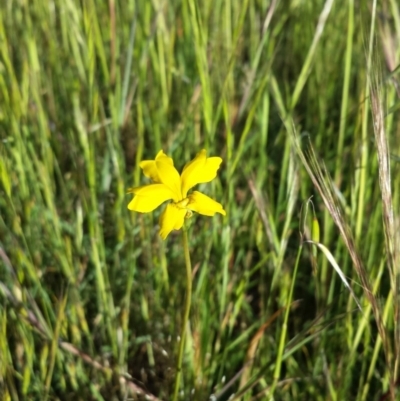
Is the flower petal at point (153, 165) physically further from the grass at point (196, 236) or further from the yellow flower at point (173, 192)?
the grass at point (196, 236)

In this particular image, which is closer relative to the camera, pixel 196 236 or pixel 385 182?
pixel 385 182

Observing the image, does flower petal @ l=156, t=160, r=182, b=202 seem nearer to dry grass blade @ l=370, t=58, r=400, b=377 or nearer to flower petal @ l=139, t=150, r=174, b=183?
flower petal @ l=139, t=150, r=174, b=183

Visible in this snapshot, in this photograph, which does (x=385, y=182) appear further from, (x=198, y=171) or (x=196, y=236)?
(x=196, y=236)

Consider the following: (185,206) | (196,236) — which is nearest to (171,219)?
(185,206)

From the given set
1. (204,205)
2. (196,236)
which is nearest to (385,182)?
(204,205)

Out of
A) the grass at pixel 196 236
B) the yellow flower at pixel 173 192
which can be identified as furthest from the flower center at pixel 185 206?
the grass at pixel 196 236

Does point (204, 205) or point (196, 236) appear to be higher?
point (204, 205)
